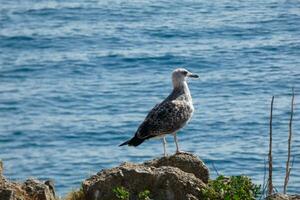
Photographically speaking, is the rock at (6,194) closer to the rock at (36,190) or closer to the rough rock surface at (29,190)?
the rough rock surface at (29,190)

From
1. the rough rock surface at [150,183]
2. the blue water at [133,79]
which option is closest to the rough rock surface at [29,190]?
the rough rock surface at [150,183]

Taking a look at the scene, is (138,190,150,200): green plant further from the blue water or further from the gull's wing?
the blue water

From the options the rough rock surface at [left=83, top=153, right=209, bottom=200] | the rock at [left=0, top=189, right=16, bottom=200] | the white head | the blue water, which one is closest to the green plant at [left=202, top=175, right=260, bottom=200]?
the rough rock surface at [left=83, top=153, right=209, bottom=200]

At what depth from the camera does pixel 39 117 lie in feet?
97.9

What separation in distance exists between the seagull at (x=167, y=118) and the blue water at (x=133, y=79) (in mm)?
7327

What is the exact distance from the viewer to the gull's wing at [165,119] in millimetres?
12555

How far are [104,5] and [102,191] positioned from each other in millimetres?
32165

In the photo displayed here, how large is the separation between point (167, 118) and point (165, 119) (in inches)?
1.2

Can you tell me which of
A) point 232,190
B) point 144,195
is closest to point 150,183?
point 144,195

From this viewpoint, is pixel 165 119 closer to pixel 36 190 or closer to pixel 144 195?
pixel 36 190

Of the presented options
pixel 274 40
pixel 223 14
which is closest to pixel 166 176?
pixel 274 40

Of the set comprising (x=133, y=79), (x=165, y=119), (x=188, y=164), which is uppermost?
(x=188, y=164)

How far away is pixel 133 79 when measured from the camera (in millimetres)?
32500

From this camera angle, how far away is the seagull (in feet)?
41.1
